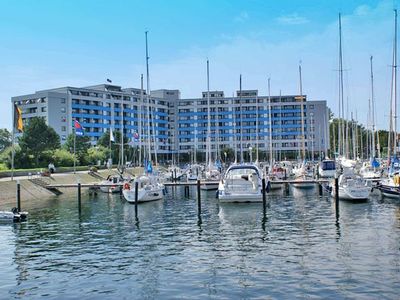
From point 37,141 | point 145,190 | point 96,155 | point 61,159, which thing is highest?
point 37,141

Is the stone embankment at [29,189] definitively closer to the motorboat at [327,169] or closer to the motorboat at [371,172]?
the motorboat at [327,169]

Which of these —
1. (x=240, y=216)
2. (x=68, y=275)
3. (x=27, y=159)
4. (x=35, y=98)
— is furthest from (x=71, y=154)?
(x=68, y=275)

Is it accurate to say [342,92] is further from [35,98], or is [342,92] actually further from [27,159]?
[35,98]

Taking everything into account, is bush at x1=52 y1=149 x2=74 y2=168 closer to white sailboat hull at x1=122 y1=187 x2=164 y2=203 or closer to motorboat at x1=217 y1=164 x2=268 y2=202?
white sailboat hull at x1=122 y1=187 x2=164 y2=203

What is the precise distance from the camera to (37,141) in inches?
3617

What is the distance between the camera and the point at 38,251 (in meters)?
25.7

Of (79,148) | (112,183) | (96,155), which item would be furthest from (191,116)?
(112,183)

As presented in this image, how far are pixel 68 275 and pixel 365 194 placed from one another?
33096 millimetres

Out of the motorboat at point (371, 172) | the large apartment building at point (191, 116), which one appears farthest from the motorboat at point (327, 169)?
the large apartment building at point (191, 116)

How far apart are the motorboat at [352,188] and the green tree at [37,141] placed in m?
64.4

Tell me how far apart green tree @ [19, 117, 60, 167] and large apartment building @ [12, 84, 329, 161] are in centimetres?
5664

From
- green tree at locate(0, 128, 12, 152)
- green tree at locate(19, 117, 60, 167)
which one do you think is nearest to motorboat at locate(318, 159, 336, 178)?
green tree at locate(19, 117, 60, 167)

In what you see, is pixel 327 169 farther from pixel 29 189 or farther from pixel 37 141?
pixel 37 141

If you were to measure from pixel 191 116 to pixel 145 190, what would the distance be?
14284 cm
